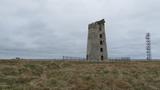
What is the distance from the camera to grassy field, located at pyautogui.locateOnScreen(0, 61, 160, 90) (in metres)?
34.7

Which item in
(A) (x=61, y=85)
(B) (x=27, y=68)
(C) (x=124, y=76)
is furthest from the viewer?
(B) (x=27, y=68)

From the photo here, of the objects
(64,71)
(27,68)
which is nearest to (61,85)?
(64,71)

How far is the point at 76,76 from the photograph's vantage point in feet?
129

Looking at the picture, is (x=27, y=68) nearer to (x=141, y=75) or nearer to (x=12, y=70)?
(x=12, y=70)

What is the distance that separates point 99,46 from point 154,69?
22846mm

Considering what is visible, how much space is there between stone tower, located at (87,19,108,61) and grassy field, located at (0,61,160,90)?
1868cm

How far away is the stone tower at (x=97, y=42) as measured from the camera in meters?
68.5

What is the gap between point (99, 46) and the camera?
6875 centimetres

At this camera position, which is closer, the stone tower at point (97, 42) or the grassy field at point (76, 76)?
the grassy field at point (76, 76)

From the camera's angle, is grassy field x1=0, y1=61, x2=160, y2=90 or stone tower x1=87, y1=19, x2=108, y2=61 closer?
grassy field x1=0, y1=61, x2=160, y2=90

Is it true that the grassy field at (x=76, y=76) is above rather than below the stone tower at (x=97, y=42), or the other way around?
below

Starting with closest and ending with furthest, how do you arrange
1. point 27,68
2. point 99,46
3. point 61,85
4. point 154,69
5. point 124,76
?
point 61,85 < point 124,76 < point 27,68 < point 154,69 < point 99,46

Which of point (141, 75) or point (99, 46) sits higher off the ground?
point (99, 46)

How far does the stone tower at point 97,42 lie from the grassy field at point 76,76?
1868 centimetres
